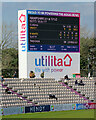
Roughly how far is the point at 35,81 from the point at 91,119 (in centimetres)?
687

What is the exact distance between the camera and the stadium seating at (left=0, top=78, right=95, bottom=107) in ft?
91.2

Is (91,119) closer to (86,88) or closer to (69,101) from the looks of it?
(69,101)

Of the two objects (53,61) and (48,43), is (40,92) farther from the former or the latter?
(48,43)

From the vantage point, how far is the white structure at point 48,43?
29.1 m

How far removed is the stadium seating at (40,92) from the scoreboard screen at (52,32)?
2826 millimetres

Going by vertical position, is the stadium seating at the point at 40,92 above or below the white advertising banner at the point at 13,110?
above

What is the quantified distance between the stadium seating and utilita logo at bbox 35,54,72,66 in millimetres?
1447

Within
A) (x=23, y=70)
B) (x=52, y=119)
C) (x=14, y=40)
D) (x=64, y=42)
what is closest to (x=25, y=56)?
(x=23, y=70)

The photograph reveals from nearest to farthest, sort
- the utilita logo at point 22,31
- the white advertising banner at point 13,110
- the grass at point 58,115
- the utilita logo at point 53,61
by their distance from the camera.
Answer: the white advertising banner at point 13,110, the grass at point 58,115, the utilita logo at point 22,31, the utilita logo at point 53,61

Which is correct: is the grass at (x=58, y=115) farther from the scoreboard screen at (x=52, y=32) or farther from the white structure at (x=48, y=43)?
the scoreboard screen at (x=52, y=32)

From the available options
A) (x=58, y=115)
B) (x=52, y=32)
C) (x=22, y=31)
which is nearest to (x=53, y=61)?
(x=52, y=32)

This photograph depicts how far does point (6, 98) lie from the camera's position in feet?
89.6

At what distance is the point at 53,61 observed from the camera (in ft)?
100

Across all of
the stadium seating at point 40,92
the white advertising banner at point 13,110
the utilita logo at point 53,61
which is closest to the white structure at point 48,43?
the utilita logo at point 53,61
